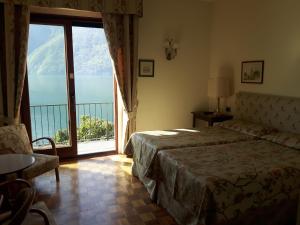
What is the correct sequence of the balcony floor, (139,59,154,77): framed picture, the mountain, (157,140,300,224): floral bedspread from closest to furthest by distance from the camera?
(157,140,300,224): floral bedspread < the mountain < (139,59,154,77): framed picture < the balcony floor

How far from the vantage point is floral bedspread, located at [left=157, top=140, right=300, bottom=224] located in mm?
1972

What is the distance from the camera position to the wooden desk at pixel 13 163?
7.83ft

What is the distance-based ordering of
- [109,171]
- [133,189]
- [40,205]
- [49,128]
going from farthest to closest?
1. [49,128]
2. [109,171]
3. [133,189]
4. [40,205]

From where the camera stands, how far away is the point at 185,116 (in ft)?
16.0

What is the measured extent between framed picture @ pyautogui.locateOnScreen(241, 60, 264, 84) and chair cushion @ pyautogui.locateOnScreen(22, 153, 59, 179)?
9.94 feet

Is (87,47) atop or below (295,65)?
atop

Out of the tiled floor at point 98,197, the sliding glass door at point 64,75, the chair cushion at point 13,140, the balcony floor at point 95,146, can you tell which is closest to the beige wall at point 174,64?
the sliding glass door at point 64,75

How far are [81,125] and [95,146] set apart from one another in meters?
0.52

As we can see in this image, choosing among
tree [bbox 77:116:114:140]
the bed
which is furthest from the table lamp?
tree [bbox 77:116:114:140]

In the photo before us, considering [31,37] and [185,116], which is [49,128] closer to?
[31,37]

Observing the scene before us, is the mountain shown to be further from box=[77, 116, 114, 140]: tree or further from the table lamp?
the table lamp

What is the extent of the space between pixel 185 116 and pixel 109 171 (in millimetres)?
1871

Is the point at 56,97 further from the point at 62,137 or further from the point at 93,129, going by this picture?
the point at 93,129

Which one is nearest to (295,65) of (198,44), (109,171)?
(198,44)
